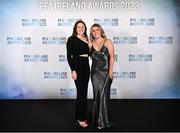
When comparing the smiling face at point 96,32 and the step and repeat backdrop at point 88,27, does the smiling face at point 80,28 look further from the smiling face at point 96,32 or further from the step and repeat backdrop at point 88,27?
the step and repeat backdrop at point 88,27

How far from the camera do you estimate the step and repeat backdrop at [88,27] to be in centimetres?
665

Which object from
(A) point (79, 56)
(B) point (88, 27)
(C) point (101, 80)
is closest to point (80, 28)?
(A) point (79, 56)

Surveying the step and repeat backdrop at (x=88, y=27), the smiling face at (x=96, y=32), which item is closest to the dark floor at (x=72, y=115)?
the step and repeat backdrop at (x=88, y=27)

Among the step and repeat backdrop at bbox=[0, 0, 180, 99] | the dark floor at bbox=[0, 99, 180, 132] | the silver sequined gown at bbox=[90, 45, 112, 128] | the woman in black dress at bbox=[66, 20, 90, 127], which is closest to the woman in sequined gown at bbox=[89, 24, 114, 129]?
the silver sequined gown at bbox=[90, 45, 112, 128]

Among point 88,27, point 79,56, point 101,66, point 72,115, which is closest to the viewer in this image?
point 101,66

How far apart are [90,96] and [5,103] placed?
165cm

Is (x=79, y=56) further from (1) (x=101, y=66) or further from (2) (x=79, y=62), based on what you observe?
(1) (x=101, y=66)

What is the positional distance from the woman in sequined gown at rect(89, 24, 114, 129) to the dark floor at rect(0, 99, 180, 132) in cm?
43

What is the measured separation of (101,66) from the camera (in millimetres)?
5094

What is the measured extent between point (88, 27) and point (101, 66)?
1.79 m

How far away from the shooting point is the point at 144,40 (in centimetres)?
670

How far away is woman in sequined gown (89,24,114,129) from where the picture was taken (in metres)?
5.08

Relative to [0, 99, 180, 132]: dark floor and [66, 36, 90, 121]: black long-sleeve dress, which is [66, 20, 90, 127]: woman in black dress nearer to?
[66, 36, 90, 121]: black long-sleeve dress

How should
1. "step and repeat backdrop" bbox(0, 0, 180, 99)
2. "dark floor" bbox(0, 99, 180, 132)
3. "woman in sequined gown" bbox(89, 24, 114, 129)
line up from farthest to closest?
"step and repeat backdrop" bbox(0, 0, 180, 99), "dark floor" bbox(0, 99, 180, 132), "woman in sequined gown" bbox(89, 24, 114, 129)
